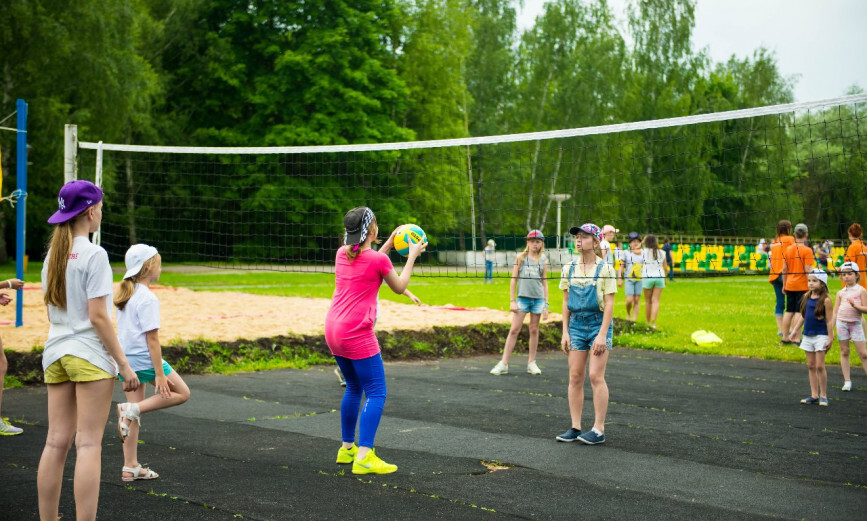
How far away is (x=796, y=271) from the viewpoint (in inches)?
515

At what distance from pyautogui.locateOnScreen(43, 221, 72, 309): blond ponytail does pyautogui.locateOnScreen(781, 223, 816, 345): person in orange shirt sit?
33.9 feet

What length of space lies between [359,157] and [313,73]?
980 cm

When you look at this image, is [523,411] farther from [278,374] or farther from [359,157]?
[359,157]

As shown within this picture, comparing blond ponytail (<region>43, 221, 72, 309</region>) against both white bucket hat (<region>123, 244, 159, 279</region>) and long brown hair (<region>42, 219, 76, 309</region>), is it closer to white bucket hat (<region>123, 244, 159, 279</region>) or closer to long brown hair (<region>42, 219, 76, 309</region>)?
long brown hair (<region>42, 219, 76, 309</region>)

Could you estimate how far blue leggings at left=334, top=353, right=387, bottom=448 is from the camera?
6172 millimetres

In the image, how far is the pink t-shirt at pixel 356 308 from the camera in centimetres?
617

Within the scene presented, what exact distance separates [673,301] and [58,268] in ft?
66.3

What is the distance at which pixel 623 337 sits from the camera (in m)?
15.0

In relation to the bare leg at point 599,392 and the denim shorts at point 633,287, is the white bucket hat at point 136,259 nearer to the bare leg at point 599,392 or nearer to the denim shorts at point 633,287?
the bare leg at point 599,392

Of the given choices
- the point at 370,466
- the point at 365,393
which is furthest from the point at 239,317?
the point at 370,466

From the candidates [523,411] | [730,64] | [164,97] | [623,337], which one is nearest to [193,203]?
[164,97]

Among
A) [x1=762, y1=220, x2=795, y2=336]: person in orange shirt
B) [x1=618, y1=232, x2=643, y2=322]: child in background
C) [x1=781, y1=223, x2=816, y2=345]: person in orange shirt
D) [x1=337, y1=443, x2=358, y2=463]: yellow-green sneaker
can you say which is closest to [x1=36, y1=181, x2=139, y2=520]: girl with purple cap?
[x1=337, y1=443, x2=358, y2=463]: yellow-green sneaker

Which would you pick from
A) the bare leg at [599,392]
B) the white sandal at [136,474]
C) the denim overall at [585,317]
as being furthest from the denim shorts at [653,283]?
the white sandal at [136,474]

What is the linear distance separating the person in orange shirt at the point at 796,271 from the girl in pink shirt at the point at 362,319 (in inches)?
316
